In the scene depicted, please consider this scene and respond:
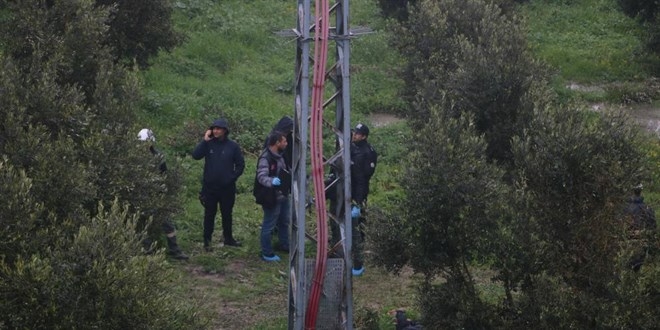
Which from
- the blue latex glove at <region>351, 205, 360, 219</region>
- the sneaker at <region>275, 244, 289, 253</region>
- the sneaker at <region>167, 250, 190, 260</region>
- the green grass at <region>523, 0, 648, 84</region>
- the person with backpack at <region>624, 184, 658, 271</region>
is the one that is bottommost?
the sneaker at <region>275, 244, 289, 253</region>

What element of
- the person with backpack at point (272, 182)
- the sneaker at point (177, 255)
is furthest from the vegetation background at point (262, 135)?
the person with backpack at point (272, 182)

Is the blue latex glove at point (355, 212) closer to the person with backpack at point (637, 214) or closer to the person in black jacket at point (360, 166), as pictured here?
the person in black jacket at point (360, 166)

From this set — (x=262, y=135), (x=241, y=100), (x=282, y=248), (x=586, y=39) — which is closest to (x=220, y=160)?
(x=282, y=248)

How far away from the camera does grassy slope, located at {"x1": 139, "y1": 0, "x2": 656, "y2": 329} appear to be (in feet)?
41.3

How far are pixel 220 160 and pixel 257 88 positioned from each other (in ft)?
29.0

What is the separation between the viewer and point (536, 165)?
30.9ft

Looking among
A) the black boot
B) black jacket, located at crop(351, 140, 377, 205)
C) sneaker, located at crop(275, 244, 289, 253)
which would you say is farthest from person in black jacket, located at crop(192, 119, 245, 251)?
black jacket, located at crop(351, 140, 377, 205)

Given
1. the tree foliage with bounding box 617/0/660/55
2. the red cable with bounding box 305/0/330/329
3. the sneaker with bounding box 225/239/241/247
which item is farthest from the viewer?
the tree foliage with bounding box 617/0/660/55

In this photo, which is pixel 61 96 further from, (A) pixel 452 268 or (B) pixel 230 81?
(B) pixel 230 81

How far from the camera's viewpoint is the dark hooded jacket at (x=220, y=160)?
1296 cm

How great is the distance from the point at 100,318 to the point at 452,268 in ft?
11.7

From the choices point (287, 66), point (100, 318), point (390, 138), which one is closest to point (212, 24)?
point (287, 66)

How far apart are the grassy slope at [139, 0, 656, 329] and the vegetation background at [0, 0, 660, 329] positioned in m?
0.03

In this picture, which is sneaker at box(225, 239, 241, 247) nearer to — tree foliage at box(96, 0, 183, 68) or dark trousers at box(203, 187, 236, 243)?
dark trousers at box(203, 187, 236, 243)
